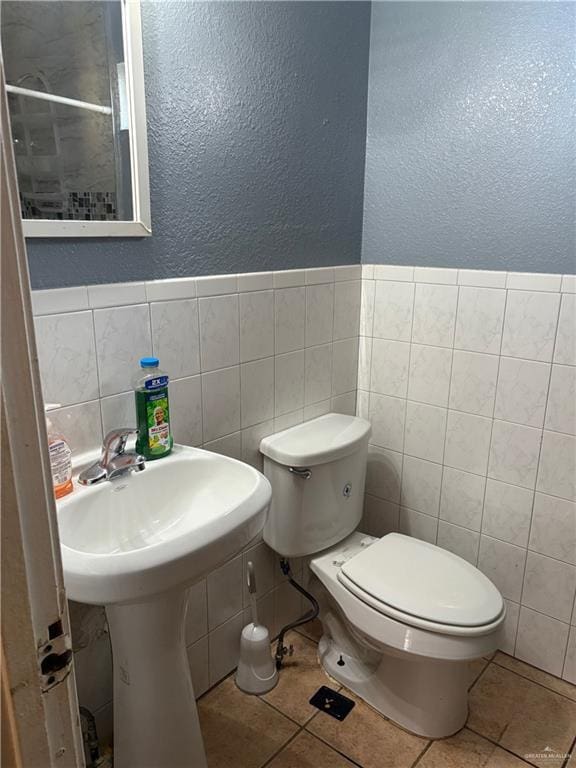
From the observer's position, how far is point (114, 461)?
1.19 m

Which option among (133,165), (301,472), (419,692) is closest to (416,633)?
(419,692)

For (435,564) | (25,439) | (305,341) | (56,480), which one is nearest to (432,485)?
(435,564)

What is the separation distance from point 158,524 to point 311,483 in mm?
516

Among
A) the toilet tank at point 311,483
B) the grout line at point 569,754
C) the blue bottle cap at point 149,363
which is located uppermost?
the blue bottle cap at point 149,363

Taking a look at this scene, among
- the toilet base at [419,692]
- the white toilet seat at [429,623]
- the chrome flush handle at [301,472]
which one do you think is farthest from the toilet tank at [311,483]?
the toilet base at [419,692]

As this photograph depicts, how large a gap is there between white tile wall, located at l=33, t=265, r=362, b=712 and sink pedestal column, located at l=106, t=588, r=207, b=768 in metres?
0.16

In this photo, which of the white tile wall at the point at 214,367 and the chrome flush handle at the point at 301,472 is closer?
the white tile wall at the point at 214,367

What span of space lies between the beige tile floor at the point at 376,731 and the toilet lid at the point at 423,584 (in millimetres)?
413

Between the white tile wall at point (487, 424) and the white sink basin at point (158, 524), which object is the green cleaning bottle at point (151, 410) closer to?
the white sink basin at point (158, 524)

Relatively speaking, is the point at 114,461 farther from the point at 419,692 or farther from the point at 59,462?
the point at 419,692

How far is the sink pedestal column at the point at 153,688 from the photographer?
112 cm

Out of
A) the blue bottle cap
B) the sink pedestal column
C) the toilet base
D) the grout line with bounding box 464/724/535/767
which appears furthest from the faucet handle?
the grout line with bounding box 464/724/535/767

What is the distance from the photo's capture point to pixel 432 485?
6.29 ft

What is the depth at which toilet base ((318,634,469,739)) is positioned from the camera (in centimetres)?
150
